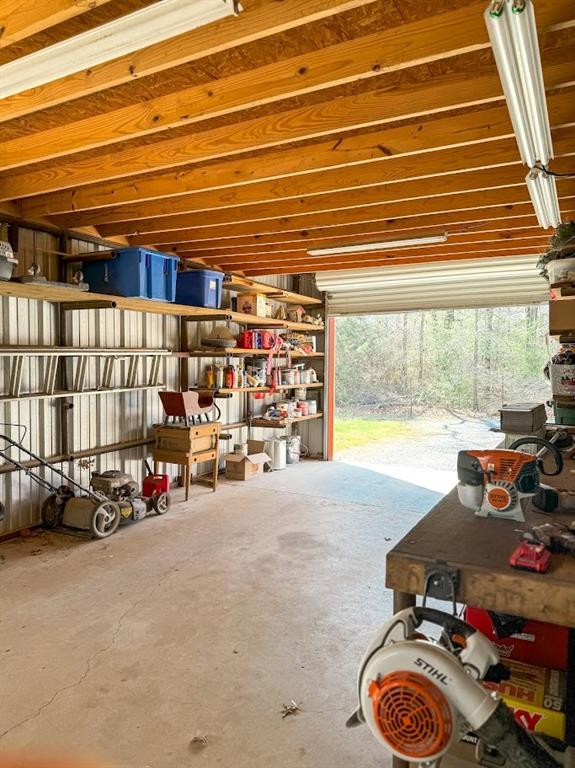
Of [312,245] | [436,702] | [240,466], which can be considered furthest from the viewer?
[240,466]

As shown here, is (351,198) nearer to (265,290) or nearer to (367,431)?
(265,290)

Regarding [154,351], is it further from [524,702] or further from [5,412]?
[524,702]

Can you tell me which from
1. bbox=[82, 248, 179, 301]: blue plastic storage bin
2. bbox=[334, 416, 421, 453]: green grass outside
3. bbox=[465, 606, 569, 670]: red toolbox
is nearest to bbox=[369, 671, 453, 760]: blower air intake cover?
bbox=[465, 606, 569, 670]: red toolbox

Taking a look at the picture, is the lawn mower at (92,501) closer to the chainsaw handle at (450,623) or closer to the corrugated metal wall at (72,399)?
the corrugated metal wall at (72,399)

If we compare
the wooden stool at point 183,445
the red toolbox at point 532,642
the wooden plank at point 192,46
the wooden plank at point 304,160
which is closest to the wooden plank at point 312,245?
the wooden plank at point 304,160

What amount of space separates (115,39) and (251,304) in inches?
193

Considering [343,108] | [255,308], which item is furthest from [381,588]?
[255,308]

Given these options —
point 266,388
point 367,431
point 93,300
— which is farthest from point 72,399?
point 367,431

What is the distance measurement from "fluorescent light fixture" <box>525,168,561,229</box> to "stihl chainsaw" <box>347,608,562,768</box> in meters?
2.46

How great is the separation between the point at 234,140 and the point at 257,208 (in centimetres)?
138

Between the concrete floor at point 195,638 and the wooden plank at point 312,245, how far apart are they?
2766 millimetres

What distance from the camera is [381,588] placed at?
3223mm

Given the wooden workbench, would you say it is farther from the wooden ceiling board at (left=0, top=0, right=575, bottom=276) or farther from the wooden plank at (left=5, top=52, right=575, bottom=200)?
the wooden plank at (left=5, top=52, right=575, bottom=200)

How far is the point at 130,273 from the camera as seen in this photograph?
14.5ft
